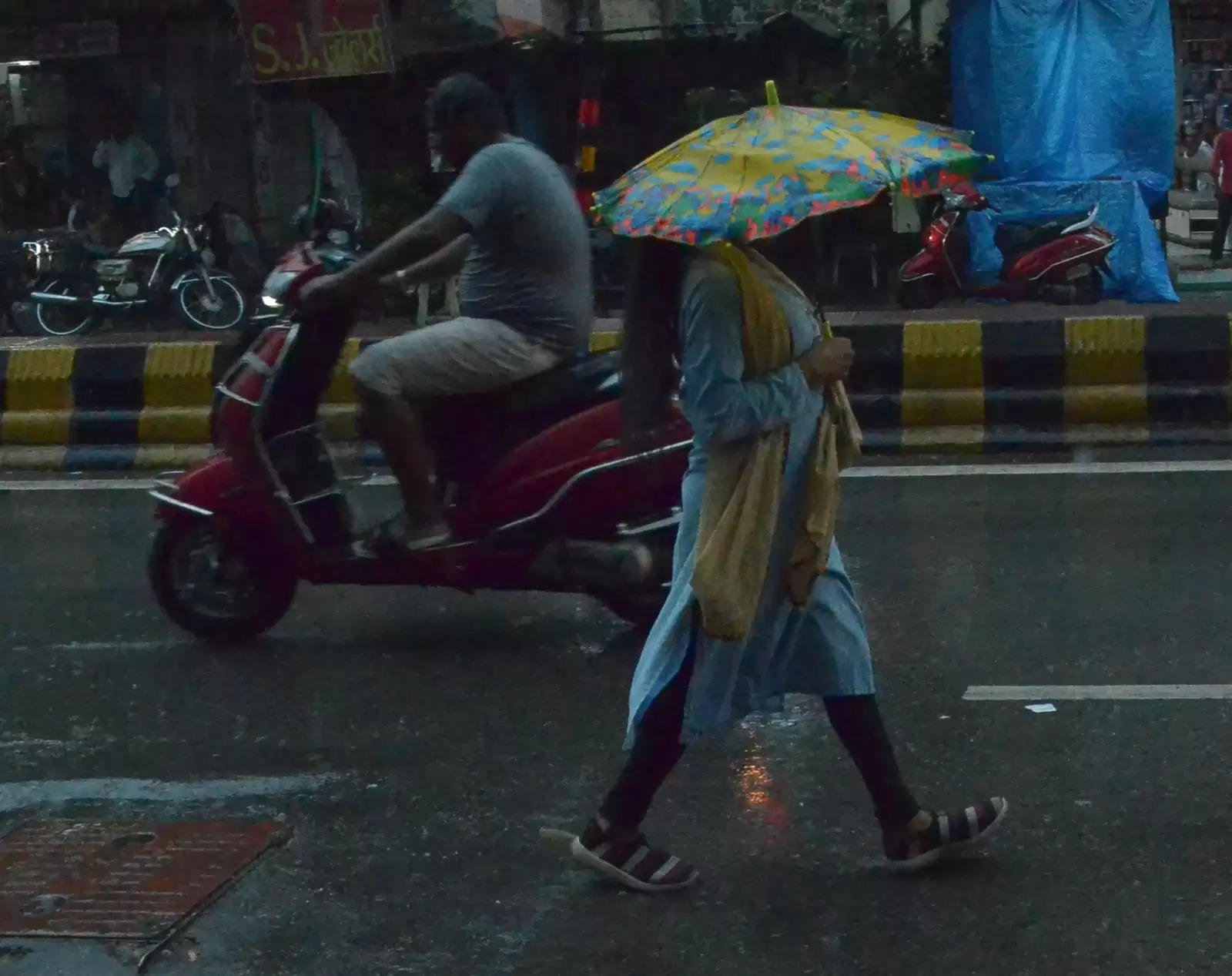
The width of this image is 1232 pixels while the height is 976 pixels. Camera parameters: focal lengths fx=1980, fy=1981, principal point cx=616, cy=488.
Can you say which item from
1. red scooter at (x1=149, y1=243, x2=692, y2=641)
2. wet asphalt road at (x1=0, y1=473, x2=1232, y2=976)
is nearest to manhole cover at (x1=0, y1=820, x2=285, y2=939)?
wet asphalt road at (x1=0, y1=473, x2=1232, y2=976)

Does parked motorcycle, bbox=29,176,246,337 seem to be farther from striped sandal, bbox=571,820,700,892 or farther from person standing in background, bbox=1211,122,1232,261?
striped sandal, bbox=571,820,700,892

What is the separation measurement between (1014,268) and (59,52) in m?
9.69

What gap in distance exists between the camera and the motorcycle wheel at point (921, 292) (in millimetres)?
14703

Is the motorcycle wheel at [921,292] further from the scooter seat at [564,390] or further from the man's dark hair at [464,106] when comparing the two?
the man's dark hair at [464,106]

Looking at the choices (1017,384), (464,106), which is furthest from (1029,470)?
(464,106)

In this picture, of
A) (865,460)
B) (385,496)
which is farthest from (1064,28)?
(385,496)

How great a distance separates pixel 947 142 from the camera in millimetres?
4086

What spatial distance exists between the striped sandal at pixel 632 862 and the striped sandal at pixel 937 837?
0.45 meters

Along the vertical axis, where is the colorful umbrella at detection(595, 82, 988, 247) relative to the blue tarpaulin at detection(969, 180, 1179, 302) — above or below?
above

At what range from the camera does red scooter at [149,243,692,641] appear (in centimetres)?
622

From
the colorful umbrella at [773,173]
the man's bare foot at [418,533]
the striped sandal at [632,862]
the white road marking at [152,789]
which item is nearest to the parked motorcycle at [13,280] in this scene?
the man's bare foot at [418,533]

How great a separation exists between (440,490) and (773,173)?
2.76 metres

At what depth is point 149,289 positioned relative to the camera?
16.0 m

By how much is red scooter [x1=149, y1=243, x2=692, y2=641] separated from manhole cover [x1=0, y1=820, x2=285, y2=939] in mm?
1602
